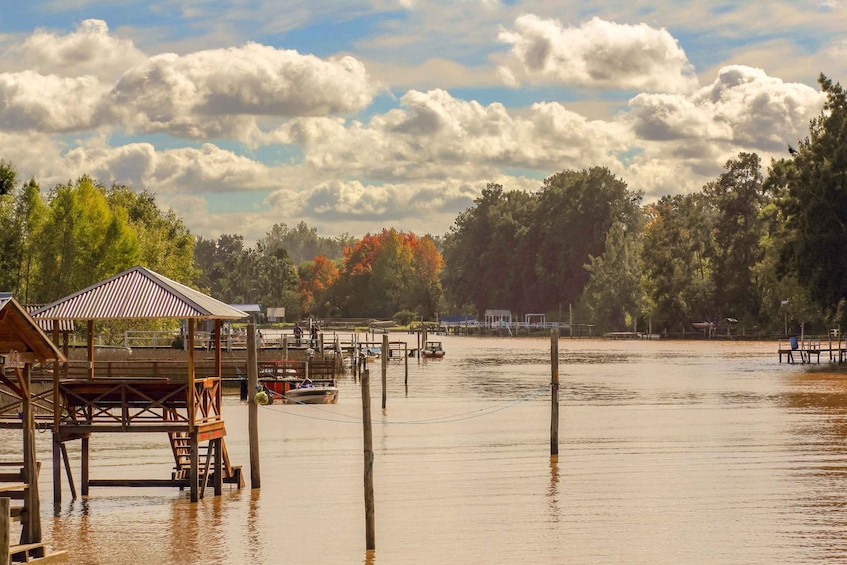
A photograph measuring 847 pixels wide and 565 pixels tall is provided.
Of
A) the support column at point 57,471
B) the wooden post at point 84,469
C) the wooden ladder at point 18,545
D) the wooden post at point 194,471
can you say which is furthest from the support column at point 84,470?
the wooden ladder at point 18,545

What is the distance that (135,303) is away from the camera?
93.9ft

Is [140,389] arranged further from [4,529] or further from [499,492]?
[4,529]

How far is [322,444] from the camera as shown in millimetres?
42125

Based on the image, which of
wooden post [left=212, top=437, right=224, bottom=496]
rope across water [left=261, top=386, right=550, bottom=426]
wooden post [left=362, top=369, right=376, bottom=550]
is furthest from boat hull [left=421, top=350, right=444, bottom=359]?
wooden post [left=362, top=369, right=376, bottom=550]

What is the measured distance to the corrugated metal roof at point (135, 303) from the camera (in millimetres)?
28344

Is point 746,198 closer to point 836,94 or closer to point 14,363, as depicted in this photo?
point 836,94

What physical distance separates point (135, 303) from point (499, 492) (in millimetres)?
9518

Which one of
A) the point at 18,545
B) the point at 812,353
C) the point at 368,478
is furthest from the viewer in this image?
the point at 812,353

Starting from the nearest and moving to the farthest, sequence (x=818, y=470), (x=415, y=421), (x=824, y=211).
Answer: (x=818, y=470) < (x=415, y=421) < (x=824, y=211)

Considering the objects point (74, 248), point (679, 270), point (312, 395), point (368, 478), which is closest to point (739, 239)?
point (679, 270)

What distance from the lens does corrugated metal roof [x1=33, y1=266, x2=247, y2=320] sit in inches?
1116

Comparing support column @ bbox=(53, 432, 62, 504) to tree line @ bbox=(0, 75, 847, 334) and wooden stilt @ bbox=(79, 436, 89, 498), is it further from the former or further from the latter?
tree line @ bbox=(0, 75, 847, 334)

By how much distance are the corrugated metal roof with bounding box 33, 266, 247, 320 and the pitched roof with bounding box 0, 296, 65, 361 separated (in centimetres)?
727

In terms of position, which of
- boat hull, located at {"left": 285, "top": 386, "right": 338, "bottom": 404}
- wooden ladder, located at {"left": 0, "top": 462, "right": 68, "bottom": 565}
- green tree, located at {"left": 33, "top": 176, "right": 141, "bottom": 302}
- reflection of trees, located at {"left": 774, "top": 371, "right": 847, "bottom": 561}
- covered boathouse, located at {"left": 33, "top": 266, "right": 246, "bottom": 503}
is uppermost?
green tree, located at {"left": 33, "top": 176, "right": 141, "bottom": 302}
